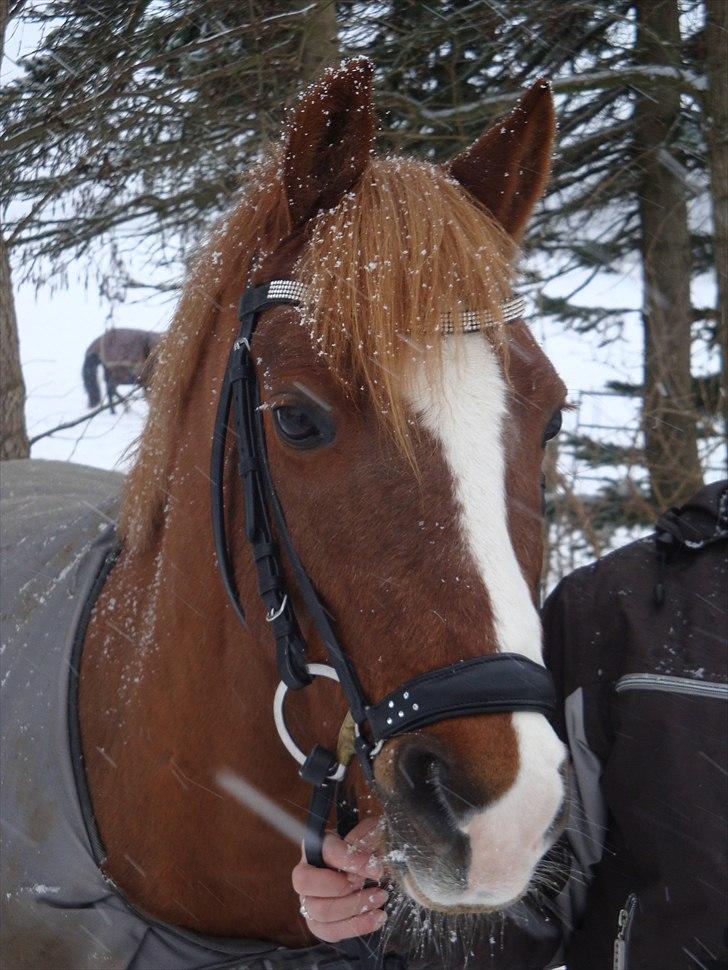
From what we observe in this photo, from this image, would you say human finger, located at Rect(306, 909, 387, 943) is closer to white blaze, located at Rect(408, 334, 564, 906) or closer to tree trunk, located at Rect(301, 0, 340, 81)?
white blaze, located at Rect(408, 334, 564, 906)

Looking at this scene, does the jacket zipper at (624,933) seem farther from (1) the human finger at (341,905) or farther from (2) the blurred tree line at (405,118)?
(2) the blurred tree line at (405,118)

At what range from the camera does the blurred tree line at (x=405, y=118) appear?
2.93m

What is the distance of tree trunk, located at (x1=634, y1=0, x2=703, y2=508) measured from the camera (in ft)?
16.6

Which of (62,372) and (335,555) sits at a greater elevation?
(335,555)

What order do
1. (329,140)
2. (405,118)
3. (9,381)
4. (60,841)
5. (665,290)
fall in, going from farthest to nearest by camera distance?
(665,290), (405,118), (9,381), (60,841), (329,140)

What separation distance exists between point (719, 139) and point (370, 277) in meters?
4.19

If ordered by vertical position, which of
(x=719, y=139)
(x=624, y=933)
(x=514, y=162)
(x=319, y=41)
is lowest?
(x=624, y=933)

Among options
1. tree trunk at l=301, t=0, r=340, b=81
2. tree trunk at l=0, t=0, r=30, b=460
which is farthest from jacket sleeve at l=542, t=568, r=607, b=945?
tree trunk at l=0, t=0, r=30, b=460

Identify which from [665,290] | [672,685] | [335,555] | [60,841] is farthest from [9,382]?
[665,290]

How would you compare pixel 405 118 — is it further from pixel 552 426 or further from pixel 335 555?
pixel 335 555

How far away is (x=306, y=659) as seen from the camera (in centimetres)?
151

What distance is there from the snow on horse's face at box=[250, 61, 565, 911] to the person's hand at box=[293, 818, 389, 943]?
91mm

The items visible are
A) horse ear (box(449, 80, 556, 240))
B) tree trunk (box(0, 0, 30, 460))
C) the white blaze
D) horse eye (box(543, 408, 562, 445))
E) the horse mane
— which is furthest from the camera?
tree trunk (box(0, 0, 30, 460))

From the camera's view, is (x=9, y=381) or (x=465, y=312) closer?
(x=465, y=312)
